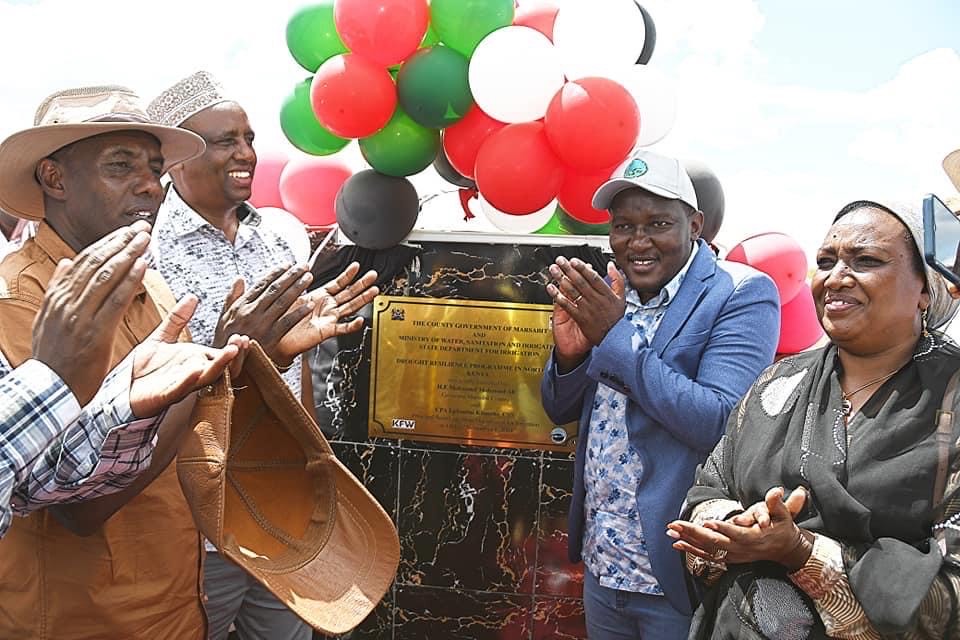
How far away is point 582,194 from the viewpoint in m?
3.55

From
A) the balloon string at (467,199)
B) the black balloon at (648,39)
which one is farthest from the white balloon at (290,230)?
the black balloon at (648,39)

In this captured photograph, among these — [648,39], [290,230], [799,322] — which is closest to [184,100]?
[290,230]

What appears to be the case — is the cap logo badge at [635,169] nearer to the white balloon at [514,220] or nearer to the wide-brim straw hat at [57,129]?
the white balloon at [514,220]

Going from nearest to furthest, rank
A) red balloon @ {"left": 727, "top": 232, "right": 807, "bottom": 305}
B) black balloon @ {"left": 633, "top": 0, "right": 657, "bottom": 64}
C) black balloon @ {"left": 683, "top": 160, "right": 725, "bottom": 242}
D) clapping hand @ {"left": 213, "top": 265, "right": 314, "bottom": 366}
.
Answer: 1. clapping hand @ {"left": 213, "top": 265, "right": 314, "bottom": 366}
2. black balloon @ {"left": 683, "top": 160, "right": 725, "bottom": 242}
3. red balloon @ {"left": 727, "top": 232, "right": 807, "bottom": 305}
4. black balloon @ {"left": 633, "top": 0, "right": 657, "bottom": 64}

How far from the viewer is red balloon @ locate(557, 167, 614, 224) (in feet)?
11.4

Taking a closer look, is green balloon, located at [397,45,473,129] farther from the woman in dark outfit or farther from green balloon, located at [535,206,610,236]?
the woman in dark outfit

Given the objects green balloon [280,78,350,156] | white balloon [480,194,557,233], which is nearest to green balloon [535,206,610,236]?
white balloon [480,194,557,233]

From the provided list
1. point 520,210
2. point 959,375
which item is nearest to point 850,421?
point 959,375

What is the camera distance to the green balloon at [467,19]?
11.2 ft

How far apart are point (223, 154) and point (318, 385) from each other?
1.22 metres

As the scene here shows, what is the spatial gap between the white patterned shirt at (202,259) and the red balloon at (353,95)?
2.01 feet

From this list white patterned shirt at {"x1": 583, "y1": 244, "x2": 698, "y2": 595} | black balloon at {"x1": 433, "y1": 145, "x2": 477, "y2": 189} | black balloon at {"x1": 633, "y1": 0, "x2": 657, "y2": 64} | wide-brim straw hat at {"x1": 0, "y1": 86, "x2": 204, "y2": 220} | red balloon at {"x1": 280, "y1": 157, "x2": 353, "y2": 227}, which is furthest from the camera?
red balloon at {"x1": 280, "y1": 157, "x2": 353, "y2": 227}

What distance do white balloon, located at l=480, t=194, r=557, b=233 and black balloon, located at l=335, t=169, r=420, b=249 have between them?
0.40 metres

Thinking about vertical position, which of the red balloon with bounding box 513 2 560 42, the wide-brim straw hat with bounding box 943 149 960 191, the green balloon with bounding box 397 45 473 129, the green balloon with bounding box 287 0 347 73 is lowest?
the wide-brim straw hat with bounding box 943 149 960 191
